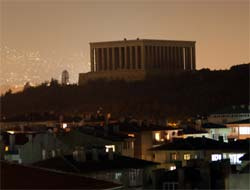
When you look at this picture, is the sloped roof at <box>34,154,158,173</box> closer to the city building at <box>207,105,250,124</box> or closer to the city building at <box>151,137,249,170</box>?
the city building at <box>151,137,249,170</box>

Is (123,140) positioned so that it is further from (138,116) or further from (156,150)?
(138,116)

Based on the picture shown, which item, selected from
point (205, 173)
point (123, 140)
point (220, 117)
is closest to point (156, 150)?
point (123, 140)

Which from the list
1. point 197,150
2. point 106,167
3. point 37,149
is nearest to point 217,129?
point 197,150

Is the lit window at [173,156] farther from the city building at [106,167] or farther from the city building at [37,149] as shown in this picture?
the city building at [106,167]

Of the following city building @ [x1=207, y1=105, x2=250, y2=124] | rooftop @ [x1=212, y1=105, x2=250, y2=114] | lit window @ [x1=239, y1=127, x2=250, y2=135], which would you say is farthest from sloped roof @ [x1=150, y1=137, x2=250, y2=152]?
rooftop @ [x1=212, y1=105, x2=250, y2=114]

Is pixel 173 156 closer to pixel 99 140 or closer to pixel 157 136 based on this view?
pixel 99 140

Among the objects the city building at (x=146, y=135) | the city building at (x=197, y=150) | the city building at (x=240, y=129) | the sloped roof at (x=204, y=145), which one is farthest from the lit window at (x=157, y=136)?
the city building at (x=240, y=129)
